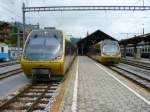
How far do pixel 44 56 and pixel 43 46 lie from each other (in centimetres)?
71

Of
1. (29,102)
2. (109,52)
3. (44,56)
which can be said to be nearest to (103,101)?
(29,102)

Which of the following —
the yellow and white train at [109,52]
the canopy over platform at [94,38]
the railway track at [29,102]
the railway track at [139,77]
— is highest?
the canopy over platform at [94,38]

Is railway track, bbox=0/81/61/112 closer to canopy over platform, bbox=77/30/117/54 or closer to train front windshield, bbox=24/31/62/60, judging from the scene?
train front windshield, bbox=24/31/62/60

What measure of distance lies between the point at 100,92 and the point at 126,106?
11.2 feet

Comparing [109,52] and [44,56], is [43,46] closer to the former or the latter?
[44,56]

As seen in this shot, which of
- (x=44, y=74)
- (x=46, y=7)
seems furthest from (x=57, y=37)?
(x=46, y=7)

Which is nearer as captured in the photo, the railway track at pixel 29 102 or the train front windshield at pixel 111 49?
the railway track at pixel 29 102

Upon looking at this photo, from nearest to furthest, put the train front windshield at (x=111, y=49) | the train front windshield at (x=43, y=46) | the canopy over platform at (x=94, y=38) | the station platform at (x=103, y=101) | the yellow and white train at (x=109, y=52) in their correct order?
the station platform at (x=103, y=101) < the train front windshield at (x=43, y=46) < the yellow and white train at (x=109, y=52) < the train front windshield at (x=111, y=49) < the canopy over platform at (x=94, y=38)

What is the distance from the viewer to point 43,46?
1848 cm

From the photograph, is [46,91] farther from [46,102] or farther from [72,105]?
[72,105]

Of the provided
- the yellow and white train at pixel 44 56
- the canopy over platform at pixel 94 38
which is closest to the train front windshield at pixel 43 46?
the yellow and white train at pixel 44 56

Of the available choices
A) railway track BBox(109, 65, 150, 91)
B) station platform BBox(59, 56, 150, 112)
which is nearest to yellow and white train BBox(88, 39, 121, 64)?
railway track BBox(109, 65, 150, 91)

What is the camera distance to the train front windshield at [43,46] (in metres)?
18.1

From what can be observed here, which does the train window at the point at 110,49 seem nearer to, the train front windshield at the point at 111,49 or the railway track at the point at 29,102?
the train front windshield at the point at 111,49
